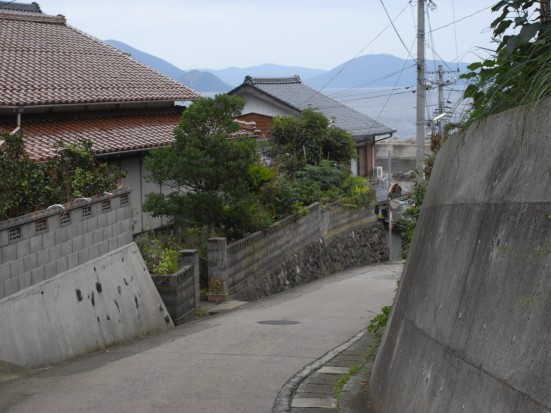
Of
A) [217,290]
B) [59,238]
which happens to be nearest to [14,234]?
[59,238]

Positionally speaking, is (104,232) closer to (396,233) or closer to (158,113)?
(158,113)

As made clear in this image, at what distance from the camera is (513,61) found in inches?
290

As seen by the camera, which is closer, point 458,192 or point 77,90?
point 458,192

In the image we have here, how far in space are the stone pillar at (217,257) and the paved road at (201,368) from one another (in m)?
2.13

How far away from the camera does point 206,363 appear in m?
12.4

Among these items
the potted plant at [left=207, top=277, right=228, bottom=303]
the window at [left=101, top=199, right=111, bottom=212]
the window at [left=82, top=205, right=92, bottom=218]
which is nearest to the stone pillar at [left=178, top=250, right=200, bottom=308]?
the potted plant at [left=207, top=277, right=228, bottom=303]

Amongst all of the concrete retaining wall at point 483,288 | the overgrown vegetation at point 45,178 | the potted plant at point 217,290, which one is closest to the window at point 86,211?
the overgrown vegetation at point 45,178

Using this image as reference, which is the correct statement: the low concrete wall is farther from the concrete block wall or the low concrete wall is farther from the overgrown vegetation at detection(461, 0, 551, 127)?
the overgrown vegetation at detection(461, 0, 551, 127)

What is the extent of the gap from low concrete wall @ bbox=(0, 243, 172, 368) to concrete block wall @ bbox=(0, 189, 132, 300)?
0.59ft

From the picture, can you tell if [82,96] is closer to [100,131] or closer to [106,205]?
[100,131]

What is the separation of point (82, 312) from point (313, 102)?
31998 mm

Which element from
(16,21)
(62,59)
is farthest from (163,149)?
(16,21)

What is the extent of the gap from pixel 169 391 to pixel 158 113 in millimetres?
18328

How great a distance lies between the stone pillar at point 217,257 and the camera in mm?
21359
